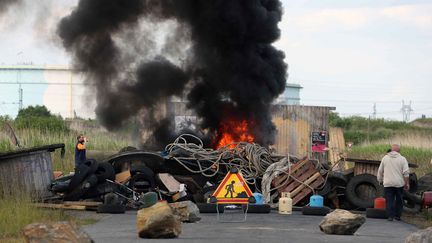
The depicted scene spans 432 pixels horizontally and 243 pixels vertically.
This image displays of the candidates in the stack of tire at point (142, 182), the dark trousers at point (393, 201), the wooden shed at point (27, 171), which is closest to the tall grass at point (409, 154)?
the dark trousers at point (393, 201)

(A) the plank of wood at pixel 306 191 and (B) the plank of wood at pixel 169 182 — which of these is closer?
(B) the plank of wood at pixel 169 182

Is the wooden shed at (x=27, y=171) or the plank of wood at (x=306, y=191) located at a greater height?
the wooden shed at (x=27, y=171)

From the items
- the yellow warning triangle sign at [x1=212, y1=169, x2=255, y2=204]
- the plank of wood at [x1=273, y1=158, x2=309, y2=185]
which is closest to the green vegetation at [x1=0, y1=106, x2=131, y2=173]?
the plank of wood at [x1=273, y1=158, x2=309, y2=185]

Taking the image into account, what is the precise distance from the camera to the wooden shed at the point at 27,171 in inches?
848

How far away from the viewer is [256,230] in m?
16.7

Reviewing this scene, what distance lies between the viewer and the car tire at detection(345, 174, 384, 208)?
2468 centimetres

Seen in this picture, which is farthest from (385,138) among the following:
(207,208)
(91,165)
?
(207,208)

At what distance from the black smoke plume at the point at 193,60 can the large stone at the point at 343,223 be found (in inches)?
724

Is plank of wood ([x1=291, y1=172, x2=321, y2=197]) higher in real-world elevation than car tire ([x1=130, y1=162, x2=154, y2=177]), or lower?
lower

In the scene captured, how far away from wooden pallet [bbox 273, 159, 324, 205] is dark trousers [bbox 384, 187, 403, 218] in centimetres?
353

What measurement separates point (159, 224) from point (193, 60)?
22116 mm

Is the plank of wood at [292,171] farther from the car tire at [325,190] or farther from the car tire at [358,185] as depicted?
the car tire at [358,185]

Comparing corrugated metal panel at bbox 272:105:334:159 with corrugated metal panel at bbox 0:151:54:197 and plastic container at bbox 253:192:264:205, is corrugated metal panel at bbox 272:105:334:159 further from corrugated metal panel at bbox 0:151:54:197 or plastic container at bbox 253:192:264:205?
corrugated metal panel at bbox 0:151:54:197

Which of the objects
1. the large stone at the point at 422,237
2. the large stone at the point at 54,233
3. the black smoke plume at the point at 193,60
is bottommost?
the large stone at the point at 422,237
